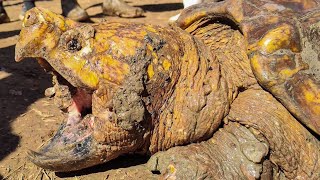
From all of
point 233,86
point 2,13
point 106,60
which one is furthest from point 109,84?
point 2,13

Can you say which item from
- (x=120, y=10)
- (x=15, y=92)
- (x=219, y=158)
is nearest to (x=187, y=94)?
(x=219, y=158)

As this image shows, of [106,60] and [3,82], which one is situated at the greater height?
[106,60]

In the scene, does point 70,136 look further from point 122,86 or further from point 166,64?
point 166,64

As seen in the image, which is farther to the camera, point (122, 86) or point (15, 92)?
point (15, 92)

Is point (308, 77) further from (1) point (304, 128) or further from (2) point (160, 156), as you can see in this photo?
(2) point (160, 156)

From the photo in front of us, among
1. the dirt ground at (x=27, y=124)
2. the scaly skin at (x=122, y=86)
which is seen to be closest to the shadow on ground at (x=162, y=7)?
the dirt ground at (x=27, y=124)

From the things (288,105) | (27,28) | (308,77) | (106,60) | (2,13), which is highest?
(27,28)

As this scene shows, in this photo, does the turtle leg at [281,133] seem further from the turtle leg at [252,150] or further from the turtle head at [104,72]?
the turtle head at [104,72]
